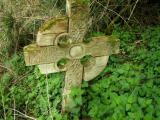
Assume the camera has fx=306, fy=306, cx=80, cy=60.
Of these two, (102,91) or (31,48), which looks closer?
(31,48)

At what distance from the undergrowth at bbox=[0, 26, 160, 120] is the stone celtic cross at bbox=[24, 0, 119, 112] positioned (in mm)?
156

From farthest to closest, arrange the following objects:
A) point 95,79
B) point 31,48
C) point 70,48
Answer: point 95,79, point 70,48, point 31,48

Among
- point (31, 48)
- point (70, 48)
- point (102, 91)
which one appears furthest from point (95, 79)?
point (31, 48)

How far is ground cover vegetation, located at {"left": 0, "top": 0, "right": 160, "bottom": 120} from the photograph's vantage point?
2.94 m

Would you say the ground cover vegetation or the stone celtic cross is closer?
the stone celtic cross

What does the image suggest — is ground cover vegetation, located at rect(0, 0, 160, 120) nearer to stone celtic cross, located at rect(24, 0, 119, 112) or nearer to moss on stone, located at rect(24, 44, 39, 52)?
stone celtic cross, located at rect(24, 0, 119, 112)

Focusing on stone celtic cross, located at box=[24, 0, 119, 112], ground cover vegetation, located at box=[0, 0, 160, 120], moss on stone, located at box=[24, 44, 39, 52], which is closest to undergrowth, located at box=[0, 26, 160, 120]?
ground cover vegetation, located at box=[0, 0, 160, 120]

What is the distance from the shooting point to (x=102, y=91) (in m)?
3.12

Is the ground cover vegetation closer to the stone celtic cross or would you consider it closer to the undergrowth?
the undergrowth

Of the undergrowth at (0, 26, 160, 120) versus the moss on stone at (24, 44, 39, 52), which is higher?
the moss on stone at (24, 44, 39, 52)

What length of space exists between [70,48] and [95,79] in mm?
658

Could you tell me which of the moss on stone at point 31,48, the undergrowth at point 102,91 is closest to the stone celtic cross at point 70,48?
the moss on stone at point 31,48

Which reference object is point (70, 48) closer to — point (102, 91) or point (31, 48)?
point (31, 48)

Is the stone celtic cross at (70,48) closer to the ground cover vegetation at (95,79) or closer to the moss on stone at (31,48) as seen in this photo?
the moss on stone at (31,48)
